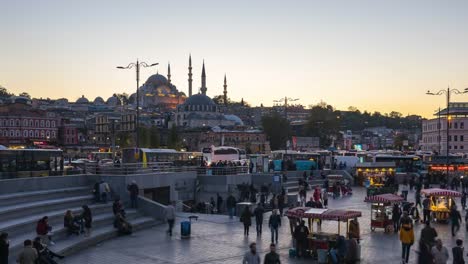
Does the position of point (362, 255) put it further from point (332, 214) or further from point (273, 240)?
point (273, 240)

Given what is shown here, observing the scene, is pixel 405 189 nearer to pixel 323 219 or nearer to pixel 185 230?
pixel 185 230

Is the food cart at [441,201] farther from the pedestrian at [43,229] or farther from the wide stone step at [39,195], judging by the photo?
the pedestrian at [43,229]

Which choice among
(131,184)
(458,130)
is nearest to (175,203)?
(131,184)

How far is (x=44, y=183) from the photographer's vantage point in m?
22.0

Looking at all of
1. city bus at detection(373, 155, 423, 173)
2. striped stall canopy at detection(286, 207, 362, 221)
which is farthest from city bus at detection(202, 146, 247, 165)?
striped stall canopy at detection(286, 207, 362, 221)

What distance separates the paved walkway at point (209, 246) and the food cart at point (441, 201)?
0.78m

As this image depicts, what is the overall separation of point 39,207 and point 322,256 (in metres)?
9.88

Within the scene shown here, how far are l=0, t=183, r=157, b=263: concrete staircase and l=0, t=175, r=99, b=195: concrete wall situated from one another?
399 mm

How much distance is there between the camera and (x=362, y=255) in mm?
17047

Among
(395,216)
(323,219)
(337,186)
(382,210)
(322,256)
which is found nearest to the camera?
(322,256)

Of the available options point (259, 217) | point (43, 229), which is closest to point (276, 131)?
point (259, 217)

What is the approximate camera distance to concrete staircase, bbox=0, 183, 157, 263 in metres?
16.3

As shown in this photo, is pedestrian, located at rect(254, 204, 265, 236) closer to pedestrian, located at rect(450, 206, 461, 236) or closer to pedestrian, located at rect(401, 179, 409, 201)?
pedestrian, located at rect(450, 206, 461, 236)

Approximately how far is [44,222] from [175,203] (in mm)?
11910
